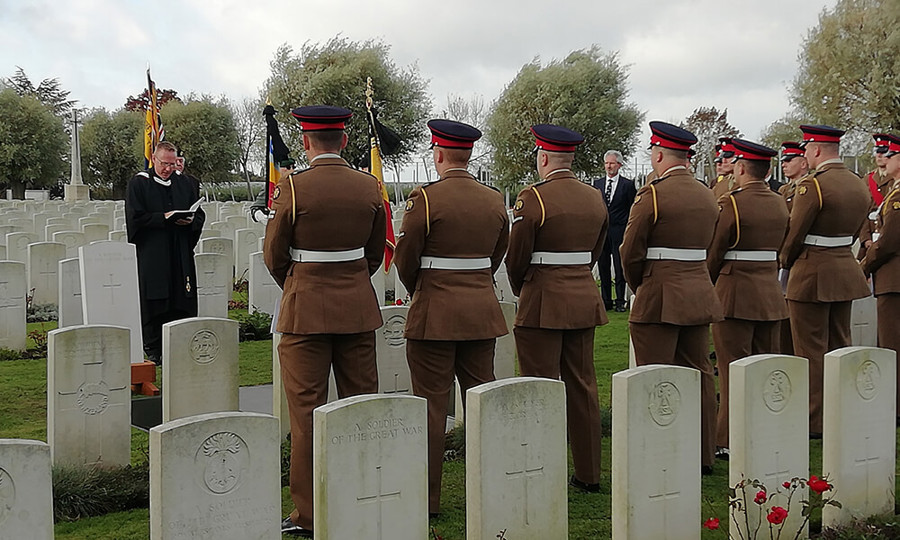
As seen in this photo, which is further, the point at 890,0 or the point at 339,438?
the point at 890,0

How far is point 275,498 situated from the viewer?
11.6 ft

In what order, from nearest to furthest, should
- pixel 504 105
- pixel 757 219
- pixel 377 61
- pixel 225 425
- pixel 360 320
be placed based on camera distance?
pixel 225 425 → pixel 360 320 → pixel 757 219 → pixel 504 105 → pixel 377 61

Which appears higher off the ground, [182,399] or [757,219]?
[757,219]

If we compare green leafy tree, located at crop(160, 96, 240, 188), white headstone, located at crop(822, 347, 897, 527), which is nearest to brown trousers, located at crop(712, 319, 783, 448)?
white headstone, located at crop(822, 347, 897, 527)

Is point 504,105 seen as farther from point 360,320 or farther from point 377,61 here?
point 360,320

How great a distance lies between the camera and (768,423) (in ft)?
14.2

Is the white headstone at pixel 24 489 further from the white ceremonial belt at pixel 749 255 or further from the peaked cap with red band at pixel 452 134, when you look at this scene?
the white ceremonial belt at pixel 749 255

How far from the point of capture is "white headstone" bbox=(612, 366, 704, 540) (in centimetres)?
402

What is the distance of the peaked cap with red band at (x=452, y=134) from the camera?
5184 millimetres

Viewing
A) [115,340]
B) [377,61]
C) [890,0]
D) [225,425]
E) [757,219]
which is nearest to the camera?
[225,425]

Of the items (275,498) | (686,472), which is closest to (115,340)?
(275,498)

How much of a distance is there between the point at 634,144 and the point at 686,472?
24.4 m

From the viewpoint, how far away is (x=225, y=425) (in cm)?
341

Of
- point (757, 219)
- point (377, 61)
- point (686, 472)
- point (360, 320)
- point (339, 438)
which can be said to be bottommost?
point (686, 472)
